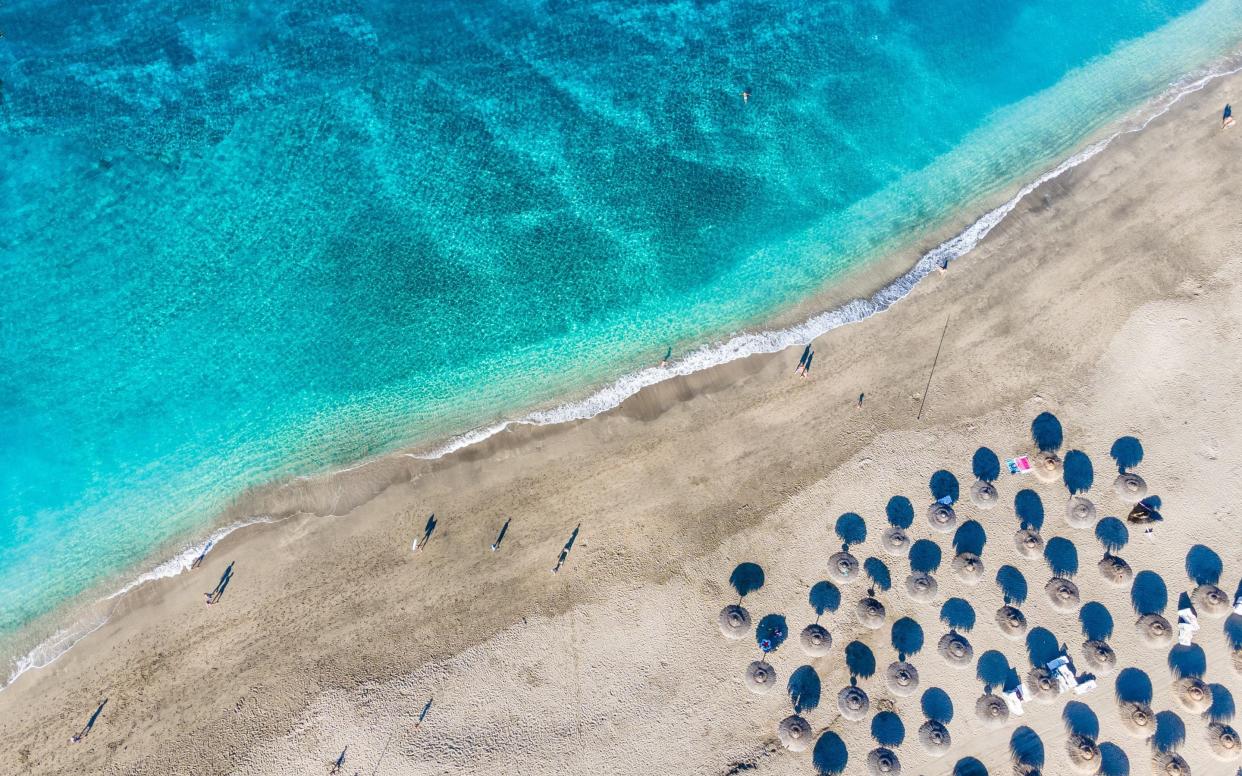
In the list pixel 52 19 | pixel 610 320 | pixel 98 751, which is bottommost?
pixel 98 751

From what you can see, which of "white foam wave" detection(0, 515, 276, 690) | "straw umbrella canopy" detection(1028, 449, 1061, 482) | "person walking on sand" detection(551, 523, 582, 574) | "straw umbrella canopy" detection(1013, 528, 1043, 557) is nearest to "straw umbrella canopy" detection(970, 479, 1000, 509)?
"straw umbrella canopy" detection(1013, 528, 1043, 557)

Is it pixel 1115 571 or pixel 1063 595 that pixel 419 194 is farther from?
pixel 1115 571

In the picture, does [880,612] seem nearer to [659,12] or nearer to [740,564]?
[740,564]

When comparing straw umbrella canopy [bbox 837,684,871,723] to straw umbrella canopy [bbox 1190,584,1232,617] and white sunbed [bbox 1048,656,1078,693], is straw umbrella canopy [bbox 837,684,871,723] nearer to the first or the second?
white sunbed [bbox 1048,656,1078,693]

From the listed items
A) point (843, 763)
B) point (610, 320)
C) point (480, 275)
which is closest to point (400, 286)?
point (480, 275)

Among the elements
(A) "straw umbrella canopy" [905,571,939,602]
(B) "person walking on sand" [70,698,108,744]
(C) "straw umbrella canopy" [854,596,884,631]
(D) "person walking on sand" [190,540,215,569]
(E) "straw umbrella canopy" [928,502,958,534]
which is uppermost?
(D) "person walking on sand" [190,540,215,569]

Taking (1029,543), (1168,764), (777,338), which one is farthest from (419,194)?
(1168,764)

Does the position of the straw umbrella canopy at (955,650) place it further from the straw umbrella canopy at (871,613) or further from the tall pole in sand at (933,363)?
the tall pole in sand at (933,363)

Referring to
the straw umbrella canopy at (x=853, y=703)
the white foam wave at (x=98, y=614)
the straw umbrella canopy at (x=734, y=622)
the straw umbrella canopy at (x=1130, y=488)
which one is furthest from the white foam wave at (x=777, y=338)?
the straw umbrella canopy at (x=853, y=703)
